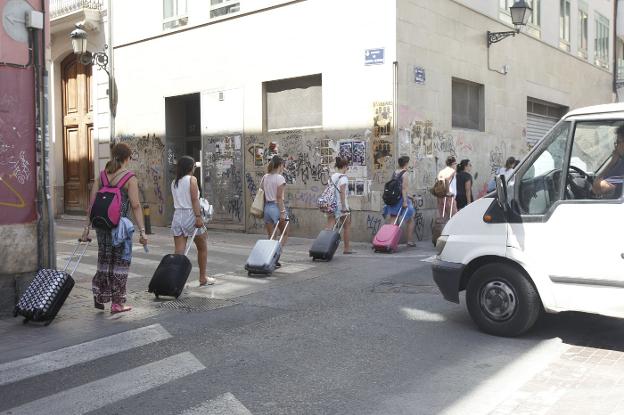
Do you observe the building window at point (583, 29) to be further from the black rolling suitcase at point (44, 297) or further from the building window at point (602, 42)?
the black rolling suitcase at point (44, 297)

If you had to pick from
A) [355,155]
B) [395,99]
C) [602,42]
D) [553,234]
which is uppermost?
[602,42]

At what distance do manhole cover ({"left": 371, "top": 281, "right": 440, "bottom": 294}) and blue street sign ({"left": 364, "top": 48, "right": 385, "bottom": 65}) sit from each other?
20.2 ft

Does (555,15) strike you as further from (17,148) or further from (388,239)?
(17,148)

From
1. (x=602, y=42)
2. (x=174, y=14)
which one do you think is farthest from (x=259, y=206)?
(x=602, y=42)

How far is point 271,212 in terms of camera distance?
9.82 metres

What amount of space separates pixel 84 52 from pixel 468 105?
9.91 metres

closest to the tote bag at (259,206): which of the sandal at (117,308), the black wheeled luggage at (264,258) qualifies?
the black wheeled luggage at (264,258)

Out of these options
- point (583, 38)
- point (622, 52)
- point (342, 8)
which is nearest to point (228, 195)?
point (342, 8)

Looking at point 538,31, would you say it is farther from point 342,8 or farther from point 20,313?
point 20,313

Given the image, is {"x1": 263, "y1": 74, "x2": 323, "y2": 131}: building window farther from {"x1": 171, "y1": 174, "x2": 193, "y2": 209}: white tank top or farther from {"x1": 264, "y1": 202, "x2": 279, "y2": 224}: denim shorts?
{"x1": 171, "y1": 174, "x2": 193, "y2": 209}: white tank top

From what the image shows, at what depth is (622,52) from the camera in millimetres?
27812

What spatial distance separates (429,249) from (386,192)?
1.41 meters

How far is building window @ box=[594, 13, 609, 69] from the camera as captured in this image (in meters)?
24.5

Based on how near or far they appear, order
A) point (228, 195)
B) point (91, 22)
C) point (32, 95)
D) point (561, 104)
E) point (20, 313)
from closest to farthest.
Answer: point (20, 313) → point (32, 95) → point (228, 195) → point (91, 22) → point (561, 104)
